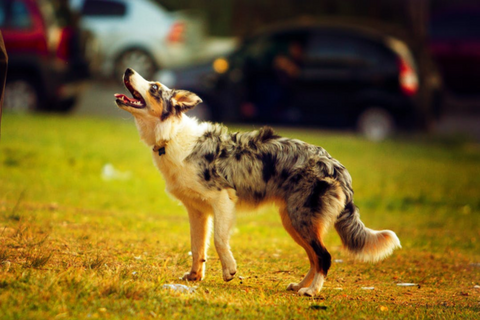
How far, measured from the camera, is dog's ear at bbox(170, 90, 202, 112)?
254 inches

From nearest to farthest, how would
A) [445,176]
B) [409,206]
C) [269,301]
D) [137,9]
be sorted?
[269,301] < [409,206] < [445,176] < [137,9]

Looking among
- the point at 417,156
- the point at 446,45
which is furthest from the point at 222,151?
the point at 446,45

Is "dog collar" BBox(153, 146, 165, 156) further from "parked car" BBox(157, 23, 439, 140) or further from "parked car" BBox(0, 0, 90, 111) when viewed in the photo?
"parked car" BBox(157, 23, 439, 140)

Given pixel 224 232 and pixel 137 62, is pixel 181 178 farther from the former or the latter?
pixel 137 62

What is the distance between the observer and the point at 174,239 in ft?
27.7

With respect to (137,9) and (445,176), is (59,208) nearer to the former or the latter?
(445,176)

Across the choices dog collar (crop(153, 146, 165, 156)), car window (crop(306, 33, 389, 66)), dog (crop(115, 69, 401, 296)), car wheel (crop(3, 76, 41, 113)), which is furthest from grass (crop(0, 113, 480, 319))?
car window (crop(306, 33, 389, 66))

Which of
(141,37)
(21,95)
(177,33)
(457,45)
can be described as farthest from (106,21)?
(457,45)

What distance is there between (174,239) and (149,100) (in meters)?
2.59

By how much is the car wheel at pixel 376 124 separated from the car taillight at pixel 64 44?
6.64m

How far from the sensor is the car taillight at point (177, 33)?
18.6 m

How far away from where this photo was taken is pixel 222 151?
253 inches

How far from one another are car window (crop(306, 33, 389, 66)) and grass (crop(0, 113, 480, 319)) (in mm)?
1780

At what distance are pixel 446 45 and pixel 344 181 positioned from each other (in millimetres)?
16140
